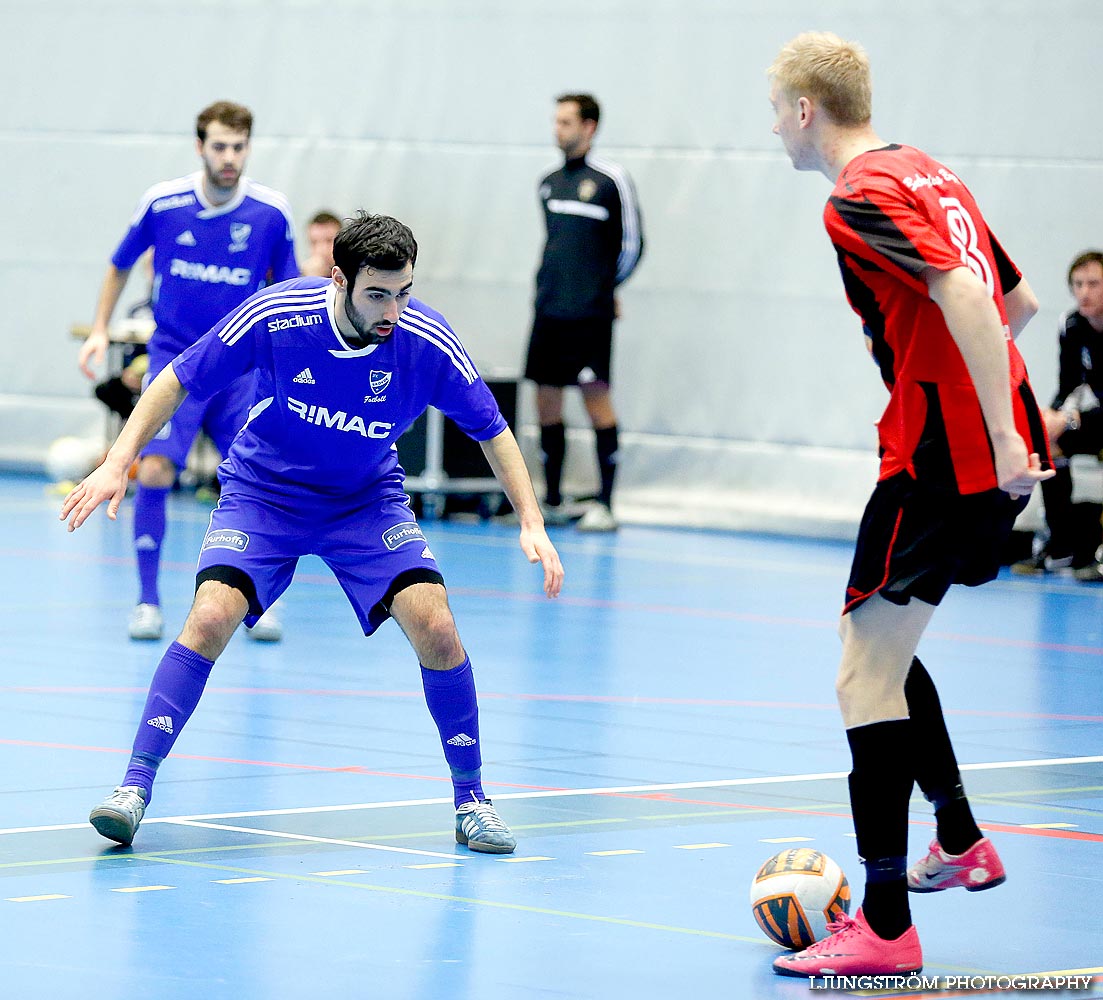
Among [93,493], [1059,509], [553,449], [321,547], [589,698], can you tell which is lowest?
[589,698]

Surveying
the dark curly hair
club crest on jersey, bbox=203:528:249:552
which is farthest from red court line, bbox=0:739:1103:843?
the dark curly hair

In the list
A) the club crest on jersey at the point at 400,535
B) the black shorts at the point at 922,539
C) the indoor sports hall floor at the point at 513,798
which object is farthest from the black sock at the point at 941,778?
the club crest on jersey at the point at 400,535

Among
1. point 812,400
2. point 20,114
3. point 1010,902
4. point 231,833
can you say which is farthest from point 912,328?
point 20,114

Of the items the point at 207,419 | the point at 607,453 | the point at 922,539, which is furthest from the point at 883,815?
the point at 607,453

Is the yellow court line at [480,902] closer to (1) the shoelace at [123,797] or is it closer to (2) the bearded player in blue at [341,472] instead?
(1) the shoelace at [123,797]

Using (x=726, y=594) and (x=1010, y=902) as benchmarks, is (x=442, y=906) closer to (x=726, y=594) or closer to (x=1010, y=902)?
(x=1010, y=902)

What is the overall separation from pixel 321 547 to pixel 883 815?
202 cm

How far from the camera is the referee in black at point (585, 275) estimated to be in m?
14.7

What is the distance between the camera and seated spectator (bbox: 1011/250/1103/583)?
12352 mm

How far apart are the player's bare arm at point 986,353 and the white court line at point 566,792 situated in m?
1.98

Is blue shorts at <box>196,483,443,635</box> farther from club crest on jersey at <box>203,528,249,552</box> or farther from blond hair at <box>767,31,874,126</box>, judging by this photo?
blond hair at <box>767,31,874,126</box>

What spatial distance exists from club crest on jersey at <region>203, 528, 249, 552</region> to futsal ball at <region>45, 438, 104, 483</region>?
1118 cm

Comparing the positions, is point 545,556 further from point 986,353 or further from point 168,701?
point 986,353

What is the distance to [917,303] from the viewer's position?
4301mm
